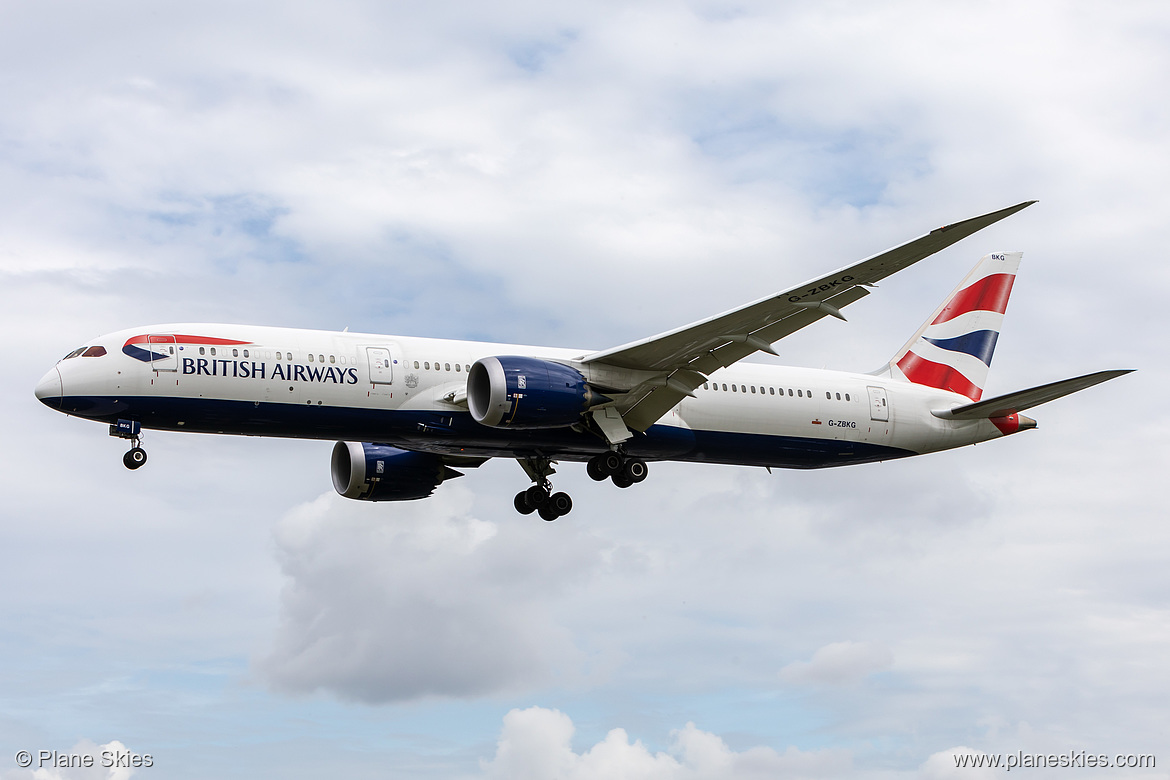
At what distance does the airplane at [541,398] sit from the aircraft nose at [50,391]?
35 mm

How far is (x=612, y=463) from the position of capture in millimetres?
36000

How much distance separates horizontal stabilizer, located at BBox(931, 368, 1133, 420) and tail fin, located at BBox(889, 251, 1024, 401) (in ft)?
6.59

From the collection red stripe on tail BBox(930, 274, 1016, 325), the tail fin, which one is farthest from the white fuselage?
red stripe on tail BBox(930, 274, 1016, 325)

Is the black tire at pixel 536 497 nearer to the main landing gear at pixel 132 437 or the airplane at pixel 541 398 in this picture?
the airplane at pixel 541 398

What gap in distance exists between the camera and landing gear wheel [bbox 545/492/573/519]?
38.7 m

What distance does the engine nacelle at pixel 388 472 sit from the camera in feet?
133

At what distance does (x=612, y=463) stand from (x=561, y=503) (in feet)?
11.2

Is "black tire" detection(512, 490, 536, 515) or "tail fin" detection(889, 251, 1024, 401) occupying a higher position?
"tail fin" detection(889, 251, 1024, 401)

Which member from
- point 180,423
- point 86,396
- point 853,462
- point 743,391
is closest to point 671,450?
point 743,391

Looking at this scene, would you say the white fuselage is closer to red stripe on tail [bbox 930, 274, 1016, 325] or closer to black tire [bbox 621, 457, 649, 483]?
black tire [bbox 621, 457, 649, 483]

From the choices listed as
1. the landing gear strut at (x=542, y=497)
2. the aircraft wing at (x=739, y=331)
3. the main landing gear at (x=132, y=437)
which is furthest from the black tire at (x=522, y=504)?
the main landing gear at (x=132, y=437)

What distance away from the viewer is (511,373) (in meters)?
32.1

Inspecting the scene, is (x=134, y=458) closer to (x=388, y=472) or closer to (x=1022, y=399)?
(x=388, y=472)

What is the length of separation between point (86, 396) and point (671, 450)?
15585mm
